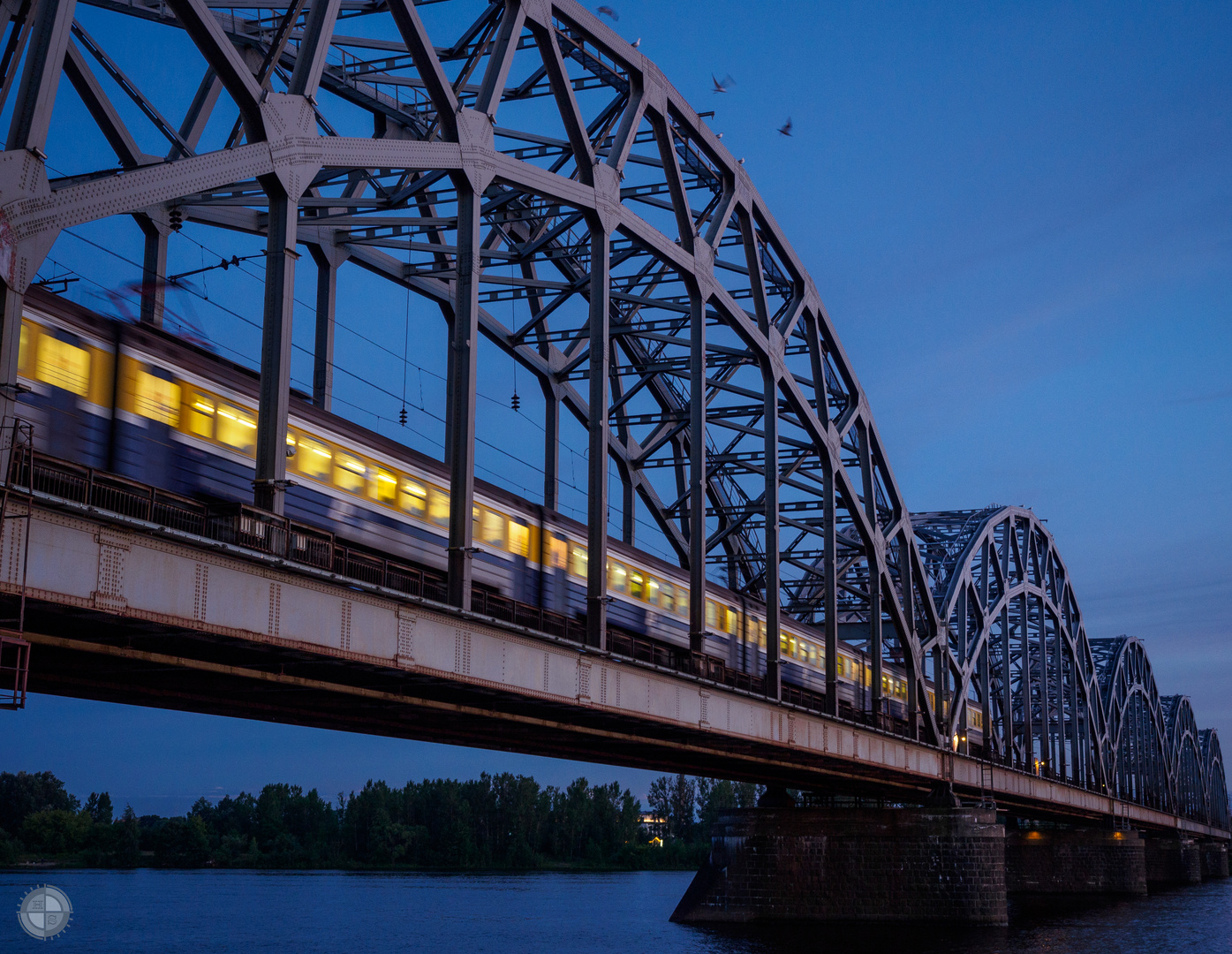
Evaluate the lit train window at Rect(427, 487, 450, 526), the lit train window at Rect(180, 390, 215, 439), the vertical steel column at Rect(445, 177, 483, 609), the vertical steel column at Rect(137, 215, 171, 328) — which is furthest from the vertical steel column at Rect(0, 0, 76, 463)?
the vertical steel column at Rect(137, 215, 171, 328)

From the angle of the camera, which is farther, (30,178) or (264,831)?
(264,831)

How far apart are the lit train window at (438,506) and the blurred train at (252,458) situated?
4 cm

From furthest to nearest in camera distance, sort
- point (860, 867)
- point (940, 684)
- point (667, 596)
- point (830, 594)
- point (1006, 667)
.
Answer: point (1006, 667) < point (940, 684) < point (860, 867) < point (830, 594) < point (667, 596)

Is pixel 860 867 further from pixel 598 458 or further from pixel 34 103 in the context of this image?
pixel 34 103

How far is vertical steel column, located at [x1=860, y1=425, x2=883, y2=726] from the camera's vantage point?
60.1m

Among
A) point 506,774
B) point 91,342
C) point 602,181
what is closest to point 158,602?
point 91,342

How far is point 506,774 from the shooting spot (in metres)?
163

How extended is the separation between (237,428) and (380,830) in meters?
144

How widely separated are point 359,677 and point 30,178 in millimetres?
12232

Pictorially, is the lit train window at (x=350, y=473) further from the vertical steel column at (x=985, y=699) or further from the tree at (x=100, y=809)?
the tree at (x=100, y=809)

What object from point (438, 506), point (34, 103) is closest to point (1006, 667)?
point (438, 506)

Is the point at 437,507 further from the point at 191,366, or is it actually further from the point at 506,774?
the point at 506,774

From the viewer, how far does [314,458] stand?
2928cm

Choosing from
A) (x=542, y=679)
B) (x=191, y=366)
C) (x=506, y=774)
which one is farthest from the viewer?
(x=506, y=774)
